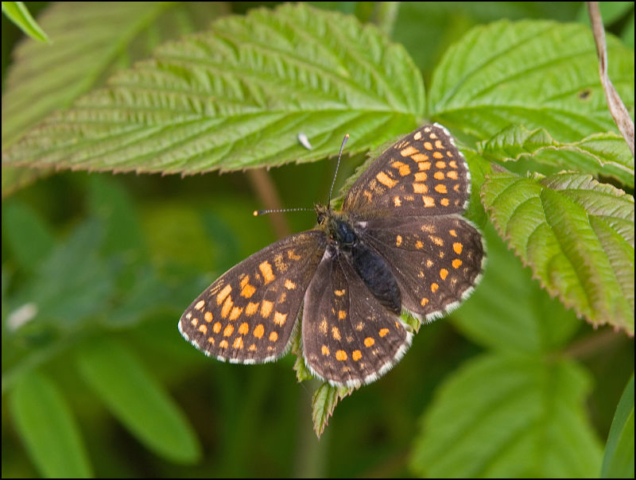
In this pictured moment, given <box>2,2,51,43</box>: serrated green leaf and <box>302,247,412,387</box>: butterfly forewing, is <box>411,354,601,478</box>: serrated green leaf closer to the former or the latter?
<box>302,247,412,387</box>: butterfly forewing

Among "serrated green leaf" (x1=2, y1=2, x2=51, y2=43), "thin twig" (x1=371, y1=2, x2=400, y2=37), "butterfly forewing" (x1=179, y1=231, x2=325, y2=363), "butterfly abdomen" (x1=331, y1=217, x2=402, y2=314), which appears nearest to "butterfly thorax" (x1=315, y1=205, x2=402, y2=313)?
"butterfly abdomen" (x1=331, y1=217, x2=402, y2=314)

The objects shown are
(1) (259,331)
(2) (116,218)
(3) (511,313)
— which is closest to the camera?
(1) (259,331)

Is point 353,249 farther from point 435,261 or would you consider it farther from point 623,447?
point 623,447

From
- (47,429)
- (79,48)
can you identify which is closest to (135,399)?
(47,429)

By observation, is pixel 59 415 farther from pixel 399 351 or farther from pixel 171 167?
pixel 399 351

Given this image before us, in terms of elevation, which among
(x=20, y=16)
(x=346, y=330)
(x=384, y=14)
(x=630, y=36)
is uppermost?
(x=20, y=16)

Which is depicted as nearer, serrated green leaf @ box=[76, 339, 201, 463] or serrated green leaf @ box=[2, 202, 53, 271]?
serrated green leaf @ box=[76, 339, 201, 463]

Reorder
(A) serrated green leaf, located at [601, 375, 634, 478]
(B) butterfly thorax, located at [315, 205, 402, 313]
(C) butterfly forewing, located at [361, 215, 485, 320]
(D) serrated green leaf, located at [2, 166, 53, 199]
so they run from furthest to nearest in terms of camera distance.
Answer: (D) serrated green leaf, located at [2, 166, 53, 199] < (B) butterfly thorax, located at [315, 205, 402, 313] < (C) butterfly forewing, located at [361, 215, 485, 320] < (A) serrated green leaf, located at [601, 375, 634, 478]

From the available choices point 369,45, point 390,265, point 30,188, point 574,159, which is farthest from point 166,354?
point 574,159
